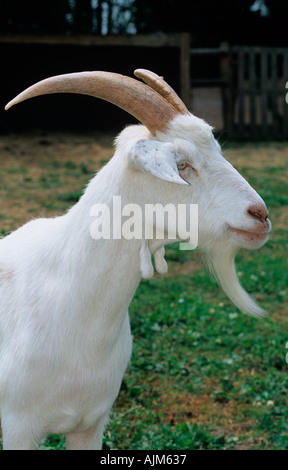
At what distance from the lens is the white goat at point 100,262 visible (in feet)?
7.42

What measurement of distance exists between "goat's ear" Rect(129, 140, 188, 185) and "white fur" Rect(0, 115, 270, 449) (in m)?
0.02

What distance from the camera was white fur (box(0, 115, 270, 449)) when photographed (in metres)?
2.28

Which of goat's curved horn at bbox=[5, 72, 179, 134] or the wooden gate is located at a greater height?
goat's curved horn at bbox=[5, 72, 179, 134]

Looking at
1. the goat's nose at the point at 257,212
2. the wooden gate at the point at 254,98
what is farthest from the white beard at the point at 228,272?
the wooden gate at the point at 254,98

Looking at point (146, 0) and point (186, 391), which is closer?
point (186, 391)

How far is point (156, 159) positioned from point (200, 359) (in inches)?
107

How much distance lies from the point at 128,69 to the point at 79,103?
131 centimetres

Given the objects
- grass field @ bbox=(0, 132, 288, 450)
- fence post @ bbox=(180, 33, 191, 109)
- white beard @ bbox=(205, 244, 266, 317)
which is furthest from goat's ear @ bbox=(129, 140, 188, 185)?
fence post @ bbox=(180, 33, 191, 109)

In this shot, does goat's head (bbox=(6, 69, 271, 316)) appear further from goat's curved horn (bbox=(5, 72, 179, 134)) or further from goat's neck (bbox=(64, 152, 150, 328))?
goat's neck (bbox=(64, 152, 150, 328))

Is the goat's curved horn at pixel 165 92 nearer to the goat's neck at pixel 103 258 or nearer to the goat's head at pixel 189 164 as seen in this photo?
the goat's head at pixel 189 164

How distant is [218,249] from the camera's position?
2.38 m
